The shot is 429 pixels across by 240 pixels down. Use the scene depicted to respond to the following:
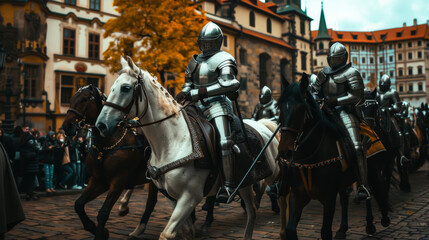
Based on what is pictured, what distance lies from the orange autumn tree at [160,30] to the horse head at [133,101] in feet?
52.5

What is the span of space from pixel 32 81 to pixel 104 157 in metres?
25.4

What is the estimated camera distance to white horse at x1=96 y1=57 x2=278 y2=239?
4078 mm

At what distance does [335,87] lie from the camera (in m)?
5.76

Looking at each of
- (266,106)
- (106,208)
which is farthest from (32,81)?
(106,208)

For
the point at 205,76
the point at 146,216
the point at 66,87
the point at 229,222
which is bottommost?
the point at 229,222

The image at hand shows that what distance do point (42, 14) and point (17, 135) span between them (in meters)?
20.4

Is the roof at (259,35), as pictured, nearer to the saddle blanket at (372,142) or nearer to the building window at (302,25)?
the building window at (302,25)

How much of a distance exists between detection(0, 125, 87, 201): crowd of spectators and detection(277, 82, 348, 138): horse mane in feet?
23.6

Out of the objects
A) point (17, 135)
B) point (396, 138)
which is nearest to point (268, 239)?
point (396, 138)

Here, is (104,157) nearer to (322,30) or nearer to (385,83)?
(385,83)

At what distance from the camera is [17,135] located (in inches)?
435

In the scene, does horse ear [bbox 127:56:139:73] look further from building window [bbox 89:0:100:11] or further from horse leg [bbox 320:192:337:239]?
building window [bbox 89:0:100:11]

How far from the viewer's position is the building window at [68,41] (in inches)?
1191

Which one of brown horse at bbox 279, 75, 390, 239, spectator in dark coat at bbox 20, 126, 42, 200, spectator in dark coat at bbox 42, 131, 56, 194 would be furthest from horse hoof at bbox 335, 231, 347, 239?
spectator in dark coat at bbox 42, 131, 56, 194
